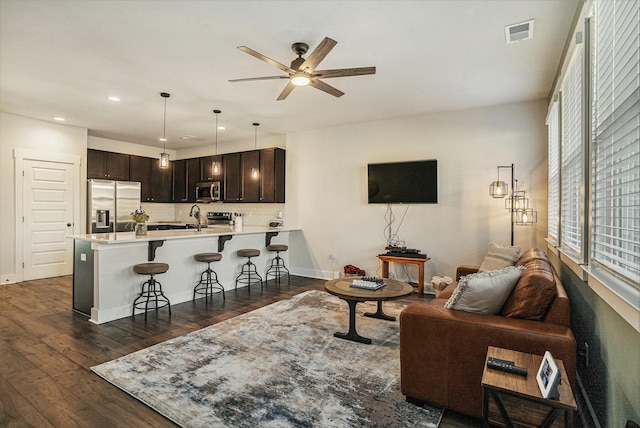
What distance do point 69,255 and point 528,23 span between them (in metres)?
7.66

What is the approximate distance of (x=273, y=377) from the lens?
2.56 metres

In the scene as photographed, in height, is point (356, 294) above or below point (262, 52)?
below

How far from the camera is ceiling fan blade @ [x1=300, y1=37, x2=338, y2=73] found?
245 centimetres

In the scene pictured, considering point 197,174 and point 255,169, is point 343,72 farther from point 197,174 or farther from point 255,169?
point 197,174

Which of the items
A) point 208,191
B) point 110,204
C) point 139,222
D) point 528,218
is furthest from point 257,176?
point 528,218

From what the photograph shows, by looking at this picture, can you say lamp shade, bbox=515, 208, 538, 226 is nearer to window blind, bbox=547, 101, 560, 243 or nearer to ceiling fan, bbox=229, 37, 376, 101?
window blind, bbox=547, 101, 560, 243

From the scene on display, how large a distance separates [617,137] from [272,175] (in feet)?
18.1

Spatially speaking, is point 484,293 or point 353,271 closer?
point 484,293

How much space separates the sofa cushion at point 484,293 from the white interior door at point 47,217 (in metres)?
6.84

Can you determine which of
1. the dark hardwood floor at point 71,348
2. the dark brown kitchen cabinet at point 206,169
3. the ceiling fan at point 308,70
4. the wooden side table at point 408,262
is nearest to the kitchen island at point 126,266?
the dark hardwood floor at point 71,348

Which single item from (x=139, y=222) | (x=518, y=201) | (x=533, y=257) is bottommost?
(x=533, y=257)

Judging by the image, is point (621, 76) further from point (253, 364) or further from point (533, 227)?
point (533, 227)

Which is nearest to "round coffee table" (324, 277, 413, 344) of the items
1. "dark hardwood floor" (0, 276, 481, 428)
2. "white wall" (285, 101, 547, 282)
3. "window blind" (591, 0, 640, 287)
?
"dark hardwood floor" (0, 276, 481, 428)

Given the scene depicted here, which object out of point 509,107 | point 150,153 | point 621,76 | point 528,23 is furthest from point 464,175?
point 150,153
